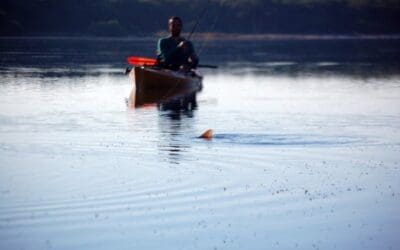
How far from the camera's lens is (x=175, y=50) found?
32156mm

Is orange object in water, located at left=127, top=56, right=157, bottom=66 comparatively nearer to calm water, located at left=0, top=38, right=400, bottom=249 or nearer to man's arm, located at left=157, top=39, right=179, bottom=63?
man's arm, located at left=157, top=39, right=179, bottom=63

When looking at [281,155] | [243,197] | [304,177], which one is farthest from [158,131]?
[243,197]

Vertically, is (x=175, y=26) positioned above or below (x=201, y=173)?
below

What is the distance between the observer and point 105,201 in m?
13.1

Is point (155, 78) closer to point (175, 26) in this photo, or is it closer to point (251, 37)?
point (175, 26)

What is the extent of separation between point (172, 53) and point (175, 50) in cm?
20

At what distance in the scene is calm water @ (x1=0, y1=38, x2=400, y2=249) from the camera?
11578 millimetres

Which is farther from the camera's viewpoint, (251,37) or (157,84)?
(251,37)

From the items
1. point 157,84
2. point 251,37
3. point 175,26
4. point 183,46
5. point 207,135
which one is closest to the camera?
point 207,135

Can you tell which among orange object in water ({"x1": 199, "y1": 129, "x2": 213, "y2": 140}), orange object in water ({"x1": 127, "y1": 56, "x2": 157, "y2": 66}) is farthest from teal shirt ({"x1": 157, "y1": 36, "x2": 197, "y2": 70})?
orange object in water ({"x1": 199, "y1": 129, "x2": 213, "y2": 140})

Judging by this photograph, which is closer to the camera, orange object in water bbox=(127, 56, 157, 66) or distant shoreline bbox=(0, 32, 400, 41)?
orange object in water bbox=(127, 56, 157, 66)

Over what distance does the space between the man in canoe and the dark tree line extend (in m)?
70.1

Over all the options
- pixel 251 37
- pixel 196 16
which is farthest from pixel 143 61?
pixel 196 16

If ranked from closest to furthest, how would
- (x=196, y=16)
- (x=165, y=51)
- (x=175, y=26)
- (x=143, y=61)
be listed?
(x=175, y=26) < (x=165, y=51) < (x=143, y=61) < (x=196, y=16)
